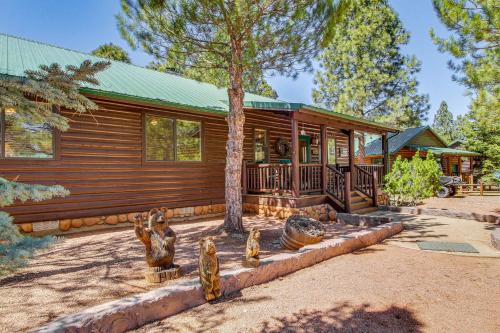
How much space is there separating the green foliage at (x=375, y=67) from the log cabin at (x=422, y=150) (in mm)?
3096

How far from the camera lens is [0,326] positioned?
2.82 meters

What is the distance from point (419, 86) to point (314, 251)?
88.3 feet

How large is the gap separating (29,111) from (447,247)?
275 inches

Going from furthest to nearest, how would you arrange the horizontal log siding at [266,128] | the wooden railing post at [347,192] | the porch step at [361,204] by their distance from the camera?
the horizontal log siding at [266,128], the porch step at [361,204], the wooden railing post at [347,192]

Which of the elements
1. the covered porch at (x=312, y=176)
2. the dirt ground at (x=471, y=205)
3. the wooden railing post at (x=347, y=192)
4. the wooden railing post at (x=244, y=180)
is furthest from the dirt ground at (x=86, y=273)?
the dirt ground at (x=471, y=205)

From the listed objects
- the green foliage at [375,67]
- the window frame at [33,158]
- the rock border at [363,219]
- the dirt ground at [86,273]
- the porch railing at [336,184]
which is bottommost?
the dirt ground at [86,273]

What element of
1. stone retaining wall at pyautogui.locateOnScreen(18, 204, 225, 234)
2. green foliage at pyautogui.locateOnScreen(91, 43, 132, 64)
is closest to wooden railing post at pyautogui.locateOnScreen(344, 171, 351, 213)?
stone retaining wall at pyautogui.locateOnScreen(18, 204, 225, 234)

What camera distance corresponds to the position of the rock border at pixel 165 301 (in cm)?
269

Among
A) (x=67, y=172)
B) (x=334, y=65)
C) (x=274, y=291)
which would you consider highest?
(x=334, y=65)

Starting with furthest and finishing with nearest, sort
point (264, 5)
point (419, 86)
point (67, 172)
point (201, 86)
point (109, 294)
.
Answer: point (419, 86) < point (201, 86) < point (67, 172) < point (264, 5) < point (109, 294)

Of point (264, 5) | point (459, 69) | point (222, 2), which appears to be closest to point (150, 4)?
point (222, 2)

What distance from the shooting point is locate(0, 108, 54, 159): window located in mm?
6453

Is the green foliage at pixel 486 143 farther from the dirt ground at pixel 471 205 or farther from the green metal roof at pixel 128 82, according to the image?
the green metal roof at pixel 128 82

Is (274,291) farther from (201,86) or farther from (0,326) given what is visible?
(201,86)
